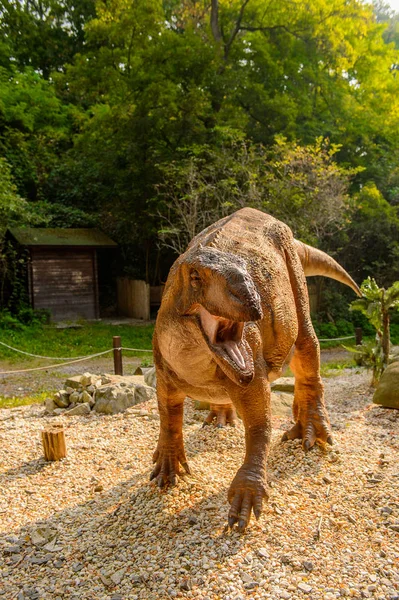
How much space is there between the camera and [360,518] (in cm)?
303

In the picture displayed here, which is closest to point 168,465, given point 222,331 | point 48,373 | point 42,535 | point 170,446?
point 170,446

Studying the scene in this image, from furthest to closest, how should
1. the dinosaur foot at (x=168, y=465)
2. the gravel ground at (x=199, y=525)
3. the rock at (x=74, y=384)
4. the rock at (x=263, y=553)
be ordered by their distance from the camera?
the rock at (x=74, y=384)
the dinosaur foot at (x=168, y=465)
the rock at (x=263, y=553)
the gravel ground at (x=199, y=525)

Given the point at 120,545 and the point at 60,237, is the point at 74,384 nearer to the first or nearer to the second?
the point at 120,545

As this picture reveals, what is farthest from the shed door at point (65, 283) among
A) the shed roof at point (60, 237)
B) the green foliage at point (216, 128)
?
the green foliage at point (216, 128)

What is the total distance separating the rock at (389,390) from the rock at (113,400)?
9.11ft

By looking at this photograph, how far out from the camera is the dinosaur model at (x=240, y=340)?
2105 mm

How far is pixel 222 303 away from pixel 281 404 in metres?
4.06

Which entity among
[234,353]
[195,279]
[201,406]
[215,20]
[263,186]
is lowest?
[201,406]

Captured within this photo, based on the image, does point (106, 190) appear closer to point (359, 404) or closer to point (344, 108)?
point (344, 108)

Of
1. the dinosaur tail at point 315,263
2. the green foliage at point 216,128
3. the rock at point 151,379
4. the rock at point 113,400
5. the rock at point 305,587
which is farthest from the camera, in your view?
the green foliage at point 216,128

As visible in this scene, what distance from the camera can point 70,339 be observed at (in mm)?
12945

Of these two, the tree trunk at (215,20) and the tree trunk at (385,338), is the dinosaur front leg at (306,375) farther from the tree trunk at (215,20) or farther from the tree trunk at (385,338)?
the tree trunk at (215,20)

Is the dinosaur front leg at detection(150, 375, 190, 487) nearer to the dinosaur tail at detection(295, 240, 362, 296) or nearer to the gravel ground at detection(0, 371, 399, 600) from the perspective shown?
the gravel ground at detection(0, 371, 399, 600)

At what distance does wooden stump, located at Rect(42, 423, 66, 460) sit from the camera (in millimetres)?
4164
